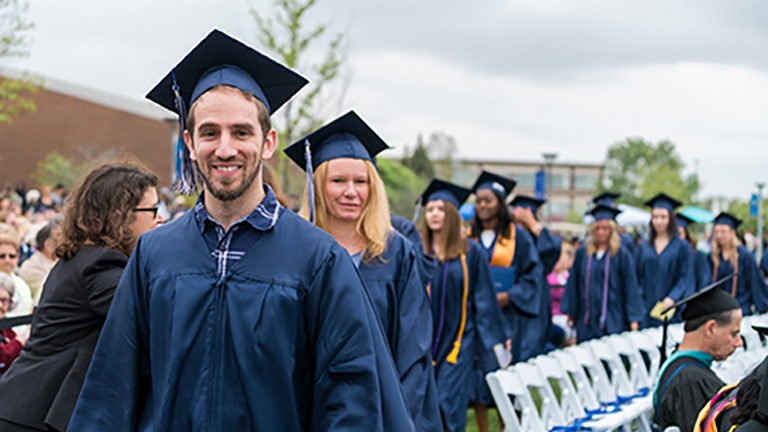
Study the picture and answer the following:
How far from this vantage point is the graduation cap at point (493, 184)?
6980 mm

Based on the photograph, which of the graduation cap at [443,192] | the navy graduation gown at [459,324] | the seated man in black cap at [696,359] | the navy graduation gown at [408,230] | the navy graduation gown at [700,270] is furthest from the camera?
the navy graduation gown at [700,270]

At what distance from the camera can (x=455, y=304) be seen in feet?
18.2

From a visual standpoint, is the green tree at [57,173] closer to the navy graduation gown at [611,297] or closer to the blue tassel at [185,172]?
the navy graduation gown at [611,297]

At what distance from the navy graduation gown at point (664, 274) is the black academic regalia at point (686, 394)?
5.29 metres

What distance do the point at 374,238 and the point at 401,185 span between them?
30220mm

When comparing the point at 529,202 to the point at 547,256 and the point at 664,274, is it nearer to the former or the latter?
the point at 547,256

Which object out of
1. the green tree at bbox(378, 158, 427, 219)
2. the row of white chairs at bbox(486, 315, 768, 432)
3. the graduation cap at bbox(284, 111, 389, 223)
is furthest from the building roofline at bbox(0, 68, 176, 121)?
the graduation cap at bbox(284, 111, 389, 223)

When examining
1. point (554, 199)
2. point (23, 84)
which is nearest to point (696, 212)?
point (23, 84)

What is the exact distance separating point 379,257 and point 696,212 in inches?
382

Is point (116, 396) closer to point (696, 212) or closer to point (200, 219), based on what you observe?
point (200, 219)

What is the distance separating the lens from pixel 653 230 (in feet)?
30.7

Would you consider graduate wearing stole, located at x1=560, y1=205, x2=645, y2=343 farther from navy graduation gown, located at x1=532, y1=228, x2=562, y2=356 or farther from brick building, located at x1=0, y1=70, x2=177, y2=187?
brick building, located at x1=0, y1=70, x2=177, y2=187

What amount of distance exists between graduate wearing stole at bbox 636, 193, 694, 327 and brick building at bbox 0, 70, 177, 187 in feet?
75.7

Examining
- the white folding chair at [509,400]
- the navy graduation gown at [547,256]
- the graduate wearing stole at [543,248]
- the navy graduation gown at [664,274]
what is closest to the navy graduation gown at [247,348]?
the white folding chair at [509,400]
